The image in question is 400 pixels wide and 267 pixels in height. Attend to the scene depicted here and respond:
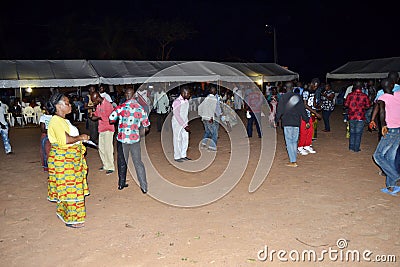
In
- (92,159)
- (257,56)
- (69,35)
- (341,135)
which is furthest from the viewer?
(257,56)

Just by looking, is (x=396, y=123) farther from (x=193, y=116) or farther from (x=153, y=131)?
(x=193, y=116)

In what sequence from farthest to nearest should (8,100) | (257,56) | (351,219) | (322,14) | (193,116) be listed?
1. (257,56)
2. (322,14)
3. (8,100)
4. (193,116)
5. (351,219)

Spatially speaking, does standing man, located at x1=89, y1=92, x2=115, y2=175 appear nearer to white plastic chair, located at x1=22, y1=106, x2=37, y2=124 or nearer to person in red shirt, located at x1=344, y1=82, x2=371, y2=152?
person in red shirt, located at x1=344, y1=82, x2=371, y2=152

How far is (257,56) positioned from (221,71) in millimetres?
34099

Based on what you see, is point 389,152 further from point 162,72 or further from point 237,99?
point 237,99

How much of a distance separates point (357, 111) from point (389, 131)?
3314 millimetres

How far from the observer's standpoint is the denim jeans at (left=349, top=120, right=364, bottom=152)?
29.2 ft

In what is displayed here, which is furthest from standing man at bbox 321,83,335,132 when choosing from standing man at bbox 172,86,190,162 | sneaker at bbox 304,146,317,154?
standing man at bbox 172,86,190,162

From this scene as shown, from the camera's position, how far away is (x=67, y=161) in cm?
471

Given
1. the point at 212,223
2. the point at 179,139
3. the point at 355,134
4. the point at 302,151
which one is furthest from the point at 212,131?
the point at 212,223

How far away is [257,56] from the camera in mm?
52438

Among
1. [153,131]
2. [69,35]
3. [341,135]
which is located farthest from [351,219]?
[69,35]

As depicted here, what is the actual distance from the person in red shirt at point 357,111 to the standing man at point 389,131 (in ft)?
10.2

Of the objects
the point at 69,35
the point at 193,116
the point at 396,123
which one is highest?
the point at 69,35
